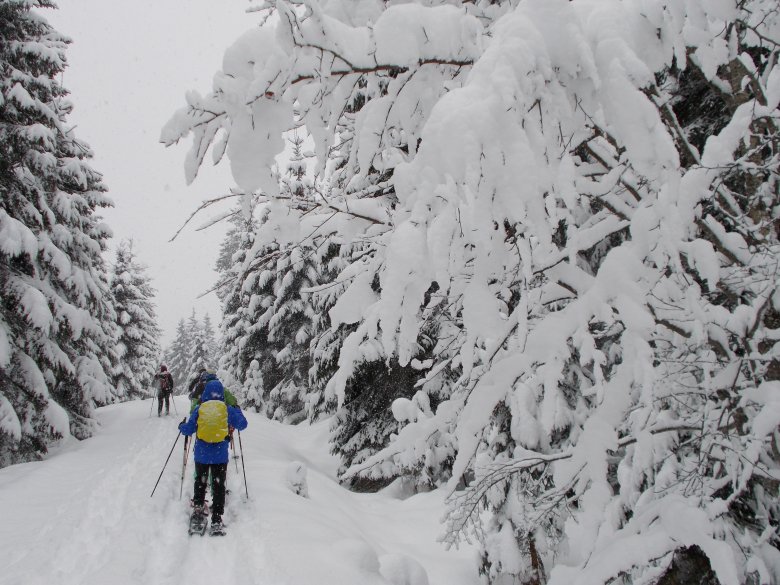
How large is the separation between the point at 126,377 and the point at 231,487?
26204 mm

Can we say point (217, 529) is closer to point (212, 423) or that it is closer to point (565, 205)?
point (212, 423)

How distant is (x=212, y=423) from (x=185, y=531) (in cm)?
145

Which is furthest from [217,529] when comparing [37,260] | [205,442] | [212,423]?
[37,260]

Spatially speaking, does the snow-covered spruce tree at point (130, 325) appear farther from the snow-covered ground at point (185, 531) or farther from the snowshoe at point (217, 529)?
the snowshoe at point (217, 529)

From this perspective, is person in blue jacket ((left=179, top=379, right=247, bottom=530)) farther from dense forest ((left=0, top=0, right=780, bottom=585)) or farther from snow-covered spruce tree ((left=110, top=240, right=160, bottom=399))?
snow-covered spruce tree ((left=110, top=240, right=160, bottom=399))

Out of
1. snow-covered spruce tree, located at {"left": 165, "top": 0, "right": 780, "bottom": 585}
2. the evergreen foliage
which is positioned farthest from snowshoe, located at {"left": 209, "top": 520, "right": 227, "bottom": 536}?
the evergreen foliage

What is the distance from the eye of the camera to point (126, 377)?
Result: 3114 centimetres

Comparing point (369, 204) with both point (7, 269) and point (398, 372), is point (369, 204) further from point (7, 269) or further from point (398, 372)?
point (7, 269)

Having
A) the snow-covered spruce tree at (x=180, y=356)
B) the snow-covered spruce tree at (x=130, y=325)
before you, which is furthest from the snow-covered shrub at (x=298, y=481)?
the snow-covered spruce tree at (x=180, y=356)

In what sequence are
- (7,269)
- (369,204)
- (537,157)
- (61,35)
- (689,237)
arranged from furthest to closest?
(61,35)
(7,269)
(369,204)
(689,237)
(537,157)

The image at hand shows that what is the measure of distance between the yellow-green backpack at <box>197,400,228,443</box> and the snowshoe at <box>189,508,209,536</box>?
3.10 feet

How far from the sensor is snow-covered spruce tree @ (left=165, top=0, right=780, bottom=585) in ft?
4.58

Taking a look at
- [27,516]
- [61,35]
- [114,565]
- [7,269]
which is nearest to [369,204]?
[114,565]

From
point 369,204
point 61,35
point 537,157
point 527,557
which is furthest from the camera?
point 61,35
